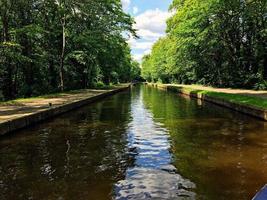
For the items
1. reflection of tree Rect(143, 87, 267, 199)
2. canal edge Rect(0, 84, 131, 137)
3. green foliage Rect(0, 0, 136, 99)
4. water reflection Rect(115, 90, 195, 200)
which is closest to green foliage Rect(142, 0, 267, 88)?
green foliage Rect(0, 0, 136, 99)

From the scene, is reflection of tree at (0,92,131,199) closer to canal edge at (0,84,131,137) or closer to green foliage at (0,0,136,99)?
canal edge at (0,84,131,137)

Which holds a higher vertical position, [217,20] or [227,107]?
[217,20]

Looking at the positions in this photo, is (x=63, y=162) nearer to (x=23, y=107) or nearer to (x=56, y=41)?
(x=23, y=107)

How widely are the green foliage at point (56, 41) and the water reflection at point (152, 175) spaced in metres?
18.0

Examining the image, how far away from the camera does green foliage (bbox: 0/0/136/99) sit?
35656 millimetres

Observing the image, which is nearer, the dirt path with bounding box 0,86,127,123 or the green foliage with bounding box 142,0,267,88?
the dirt path with bounding box 0,86,127,123

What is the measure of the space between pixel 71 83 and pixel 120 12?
1305cm

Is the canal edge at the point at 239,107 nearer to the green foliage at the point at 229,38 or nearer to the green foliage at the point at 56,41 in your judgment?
the green foliage at the point at 229,38

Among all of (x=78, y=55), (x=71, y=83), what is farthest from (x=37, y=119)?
(x=71, y=83)

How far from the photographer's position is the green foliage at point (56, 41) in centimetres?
3566

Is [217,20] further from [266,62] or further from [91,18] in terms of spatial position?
[91,18]

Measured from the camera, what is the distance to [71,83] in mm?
52750

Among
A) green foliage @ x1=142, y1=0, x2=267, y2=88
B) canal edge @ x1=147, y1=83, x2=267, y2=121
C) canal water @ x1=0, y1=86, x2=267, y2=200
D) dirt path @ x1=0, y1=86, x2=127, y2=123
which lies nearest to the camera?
canal water @ x1=0, y1=86, x2=267, y2=200

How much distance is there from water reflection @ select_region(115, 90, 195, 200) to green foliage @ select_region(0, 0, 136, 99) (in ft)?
59.2
